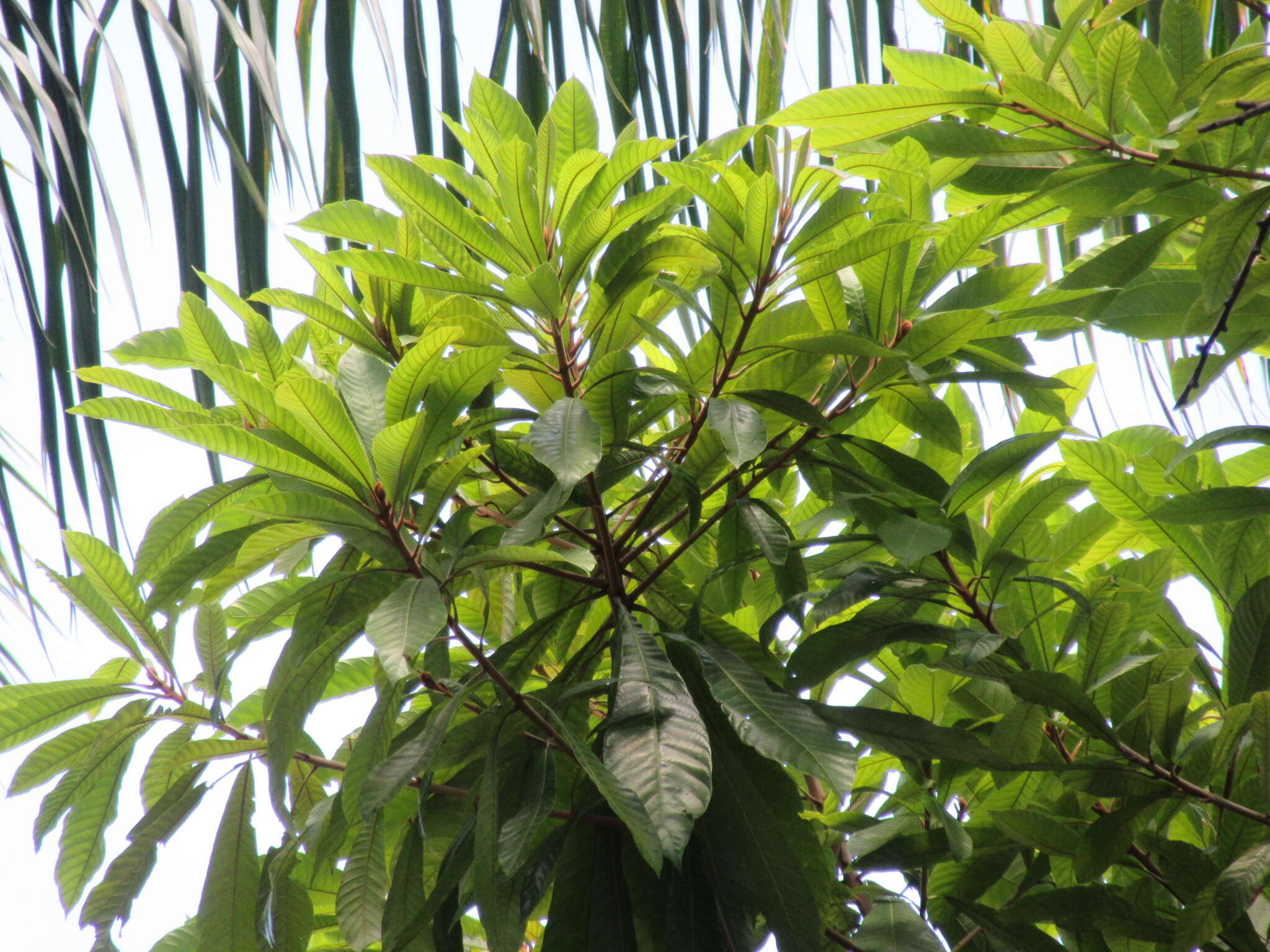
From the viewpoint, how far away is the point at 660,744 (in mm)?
600

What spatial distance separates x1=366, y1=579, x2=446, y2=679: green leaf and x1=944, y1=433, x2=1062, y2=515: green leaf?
0.38 meters

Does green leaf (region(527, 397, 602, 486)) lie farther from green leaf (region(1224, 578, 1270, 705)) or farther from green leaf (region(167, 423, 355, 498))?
green leaf (region(1224, 578, 1270, 705))

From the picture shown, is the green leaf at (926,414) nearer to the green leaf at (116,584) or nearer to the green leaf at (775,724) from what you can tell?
the green leaf at (775,724)

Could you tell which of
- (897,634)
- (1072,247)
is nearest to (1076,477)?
(897,634)

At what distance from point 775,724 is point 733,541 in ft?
0.83

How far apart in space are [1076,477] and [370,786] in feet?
1.99

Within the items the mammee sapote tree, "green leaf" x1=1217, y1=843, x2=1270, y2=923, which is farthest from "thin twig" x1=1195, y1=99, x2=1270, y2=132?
"green leaf" x1=1217, y1=843, x2=1270, y2=923

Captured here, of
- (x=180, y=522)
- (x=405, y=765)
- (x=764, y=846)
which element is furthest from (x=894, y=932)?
(x=180, y=522)

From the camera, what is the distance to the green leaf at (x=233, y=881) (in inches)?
31.4

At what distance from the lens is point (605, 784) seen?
56 cm

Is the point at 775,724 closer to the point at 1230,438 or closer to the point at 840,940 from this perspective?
the point at 840,940

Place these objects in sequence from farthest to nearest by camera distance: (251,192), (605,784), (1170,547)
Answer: (251,192), (1170,547), (605,784)

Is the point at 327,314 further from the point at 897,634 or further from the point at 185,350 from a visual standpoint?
the point at 897,634

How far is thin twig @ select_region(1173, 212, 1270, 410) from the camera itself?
0.65 m
